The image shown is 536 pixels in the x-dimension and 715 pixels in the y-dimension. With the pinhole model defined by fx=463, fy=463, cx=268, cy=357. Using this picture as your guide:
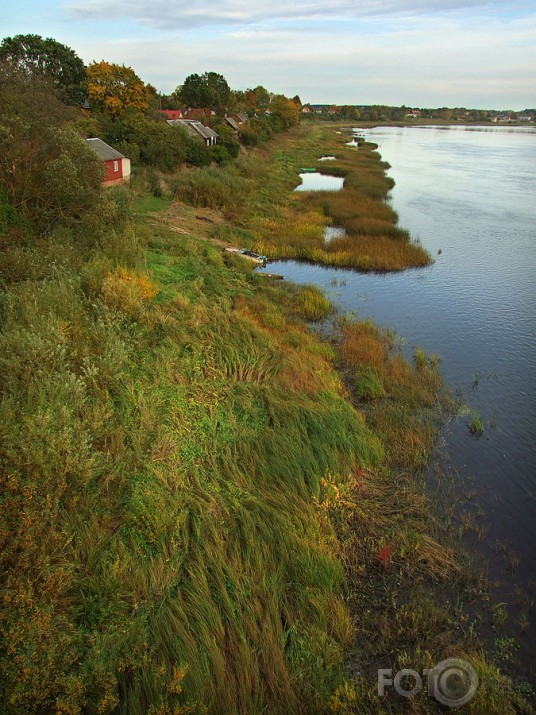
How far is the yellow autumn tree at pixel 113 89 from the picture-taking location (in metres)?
50.8

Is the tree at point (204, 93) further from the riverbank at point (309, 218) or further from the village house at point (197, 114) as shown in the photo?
the riverbank at point (309, 218)

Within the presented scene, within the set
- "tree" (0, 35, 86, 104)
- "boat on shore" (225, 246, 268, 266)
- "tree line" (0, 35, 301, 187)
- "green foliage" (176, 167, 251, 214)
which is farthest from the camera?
"tree" (0, 35, 86, 104)

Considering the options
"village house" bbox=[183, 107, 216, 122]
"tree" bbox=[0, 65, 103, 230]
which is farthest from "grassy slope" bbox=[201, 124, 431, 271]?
"village house" bbox=[183, 107, 216, 122]

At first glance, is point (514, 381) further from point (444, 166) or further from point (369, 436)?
point (444, 166)

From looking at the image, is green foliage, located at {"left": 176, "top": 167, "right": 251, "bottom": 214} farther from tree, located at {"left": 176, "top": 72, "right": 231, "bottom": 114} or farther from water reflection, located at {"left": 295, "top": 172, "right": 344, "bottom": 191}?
tree, located at {"left": 176, "top": 72, "right": 231, "bottom": 114}

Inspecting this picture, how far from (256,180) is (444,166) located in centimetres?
3254

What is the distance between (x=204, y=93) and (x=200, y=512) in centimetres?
8675

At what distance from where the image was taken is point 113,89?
51.2 metres

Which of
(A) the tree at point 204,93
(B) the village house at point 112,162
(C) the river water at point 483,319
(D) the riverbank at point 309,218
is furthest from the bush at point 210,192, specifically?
(A) the tree at point 204,93

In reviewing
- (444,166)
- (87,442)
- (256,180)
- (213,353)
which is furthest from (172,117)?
(87,442)

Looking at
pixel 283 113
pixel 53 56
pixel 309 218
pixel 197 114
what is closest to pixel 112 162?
pixel 309 218

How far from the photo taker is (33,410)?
7.74 meters

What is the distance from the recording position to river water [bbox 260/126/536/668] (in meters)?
9.27

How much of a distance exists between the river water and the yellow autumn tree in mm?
31737
